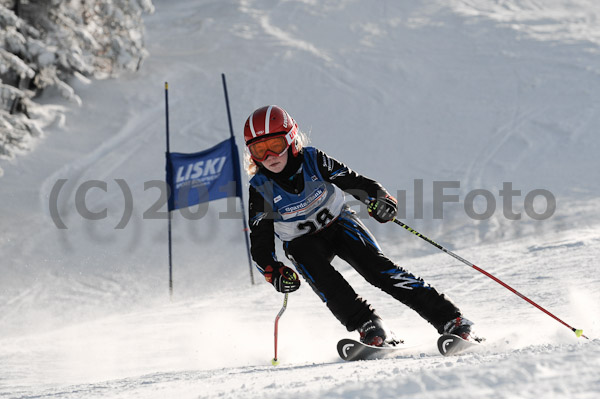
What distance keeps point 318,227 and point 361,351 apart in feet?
2.70

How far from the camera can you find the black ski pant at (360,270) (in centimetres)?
344

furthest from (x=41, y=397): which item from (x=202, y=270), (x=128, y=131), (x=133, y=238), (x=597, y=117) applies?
(x=597, y=117)

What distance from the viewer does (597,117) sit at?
12.2m

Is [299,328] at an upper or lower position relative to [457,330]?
lower

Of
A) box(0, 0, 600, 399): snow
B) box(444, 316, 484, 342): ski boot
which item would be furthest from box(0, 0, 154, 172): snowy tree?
box(444, 316, 484, 342): ski boot

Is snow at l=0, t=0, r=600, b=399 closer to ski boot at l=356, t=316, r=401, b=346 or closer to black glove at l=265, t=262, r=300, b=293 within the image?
ski boot at l=356, t=316, r=401, b=346

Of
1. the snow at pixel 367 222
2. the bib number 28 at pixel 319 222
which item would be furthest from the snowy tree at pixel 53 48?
the bib number 28 at pixel 319 222

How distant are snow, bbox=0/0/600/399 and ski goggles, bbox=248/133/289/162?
1212mm

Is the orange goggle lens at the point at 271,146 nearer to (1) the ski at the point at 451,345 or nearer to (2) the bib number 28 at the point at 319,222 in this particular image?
(2) the bib number 28 at the point at 319,222

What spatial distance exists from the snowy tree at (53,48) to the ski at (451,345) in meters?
7.99

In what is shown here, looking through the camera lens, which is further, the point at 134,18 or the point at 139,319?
the point at 134,18

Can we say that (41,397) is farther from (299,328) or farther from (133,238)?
(133,238)

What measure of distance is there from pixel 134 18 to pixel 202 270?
8.38 metres

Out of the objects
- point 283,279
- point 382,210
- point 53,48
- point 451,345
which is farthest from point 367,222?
point 53,48
